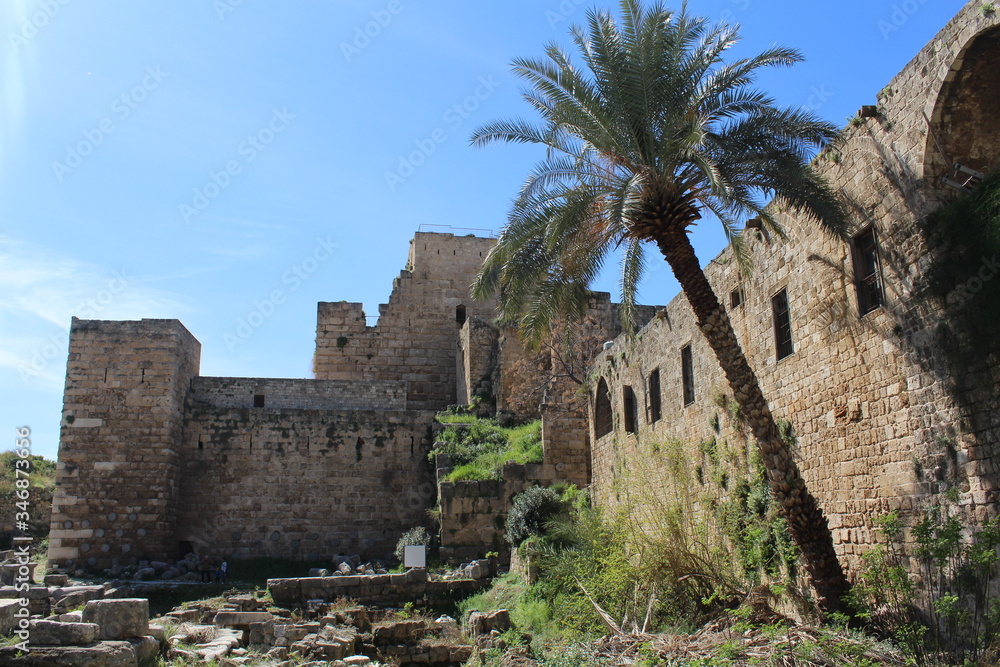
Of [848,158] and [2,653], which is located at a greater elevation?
[848,158]

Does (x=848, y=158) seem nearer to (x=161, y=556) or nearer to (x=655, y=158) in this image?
(x=655, y=158)

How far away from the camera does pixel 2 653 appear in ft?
25.0

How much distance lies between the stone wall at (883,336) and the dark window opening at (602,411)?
233 inches

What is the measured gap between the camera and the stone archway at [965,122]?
772 centimetres

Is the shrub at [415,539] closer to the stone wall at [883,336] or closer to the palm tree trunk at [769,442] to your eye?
the stone wall at [883,336]

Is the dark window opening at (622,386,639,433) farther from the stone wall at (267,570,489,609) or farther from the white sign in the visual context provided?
the white sign

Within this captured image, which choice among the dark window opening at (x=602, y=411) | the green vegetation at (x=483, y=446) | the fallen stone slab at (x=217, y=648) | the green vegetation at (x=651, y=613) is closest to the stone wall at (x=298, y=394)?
the green vegetation at (x=483, y=446)

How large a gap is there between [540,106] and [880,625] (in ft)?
22.7

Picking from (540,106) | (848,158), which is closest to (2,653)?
(540,106)

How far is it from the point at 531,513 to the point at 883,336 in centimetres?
949

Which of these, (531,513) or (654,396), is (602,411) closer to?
(531,513)

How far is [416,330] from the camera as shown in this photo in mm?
28156

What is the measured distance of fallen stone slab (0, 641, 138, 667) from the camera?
7633 mm

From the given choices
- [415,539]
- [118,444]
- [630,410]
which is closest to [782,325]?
[630,410]
